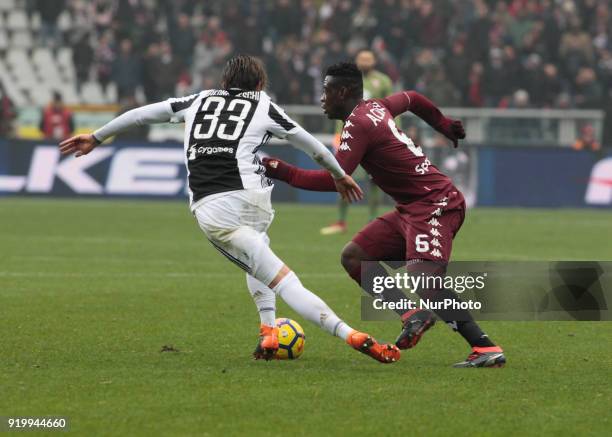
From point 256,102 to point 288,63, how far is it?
827 inches

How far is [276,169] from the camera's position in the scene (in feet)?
26.2

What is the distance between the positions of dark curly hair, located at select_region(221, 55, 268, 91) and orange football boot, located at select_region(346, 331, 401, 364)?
1.66 metres

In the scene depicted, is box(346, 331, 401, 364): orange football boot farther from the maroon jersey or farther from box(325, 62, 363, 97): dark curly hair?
box(325, 62, 363, 97): dark curly hair

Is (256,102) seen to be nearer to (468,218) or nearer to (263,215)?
(263,215)

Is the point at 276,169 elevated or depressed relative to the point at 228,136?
depressed

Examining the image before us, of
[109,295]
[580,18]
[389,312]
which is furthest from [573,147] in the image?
[389,312]

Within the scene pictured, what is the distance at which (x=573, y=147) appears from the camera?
23.6 metres

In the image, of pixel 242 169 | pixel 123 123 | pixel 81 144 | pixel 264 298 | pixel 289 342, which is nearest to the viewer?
pixel 242 169

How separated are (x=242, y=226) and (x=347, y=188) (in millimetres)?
680

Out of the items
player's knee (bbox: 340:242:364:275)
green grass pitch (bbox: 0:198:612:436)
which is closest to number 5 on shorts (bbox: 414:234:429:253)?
player's knee (bbox: 340:242:364:275)

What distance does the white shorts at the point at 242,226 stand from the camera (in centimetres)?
768
